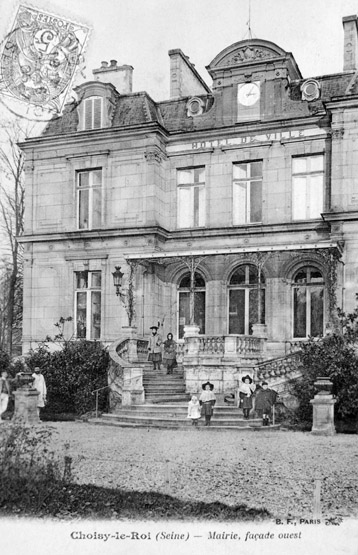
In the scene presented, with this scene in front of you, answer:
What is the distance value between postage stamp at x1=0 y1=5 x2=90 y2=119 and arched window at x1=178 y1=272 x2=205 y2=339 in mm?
10334

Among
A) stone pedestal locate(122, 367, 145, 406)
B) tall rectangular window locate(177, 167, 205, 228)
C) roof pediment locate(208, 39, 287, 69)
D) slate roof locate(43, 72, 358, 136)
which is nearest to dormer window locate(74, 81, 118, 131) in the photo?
slate roof locate(43, 72, 358, 136)

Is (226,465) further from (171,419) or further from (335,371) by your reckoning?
(335,371)

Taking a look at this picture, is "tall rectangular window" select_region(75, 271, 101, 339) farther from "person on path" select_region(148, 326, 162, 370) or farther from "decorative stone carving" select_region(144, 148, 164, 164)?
"decorative stone carving" select_region(144, 148, 164, 164)

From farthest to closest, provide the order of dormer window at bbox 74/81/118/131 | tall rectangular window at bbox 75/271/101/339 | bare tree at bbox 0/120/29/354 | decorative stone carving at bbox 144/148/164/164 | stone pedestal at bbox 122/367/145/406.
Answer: dormer window at bbox 74/81/118/131 → tall rectangular window at bbox 75/271/101/339 → decorative stone carving at bbox 144/148/164/164 → bare tree at bbox 0/120/29/354 → stone pedestal at bbox 122/367/145/406

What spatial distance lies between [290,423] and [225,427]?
177 cm

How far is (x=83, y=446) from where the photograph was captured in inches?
462

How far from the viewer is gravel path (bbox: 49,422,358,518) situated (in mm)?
8844

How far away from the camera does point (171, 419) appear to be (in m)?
15.0

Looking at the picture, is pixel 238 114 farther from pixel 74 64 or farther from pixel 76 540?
pixel 76 540

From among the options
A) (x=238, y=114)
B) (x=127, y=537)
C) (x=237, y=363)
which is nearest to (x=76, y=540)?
(x=127, y=537)

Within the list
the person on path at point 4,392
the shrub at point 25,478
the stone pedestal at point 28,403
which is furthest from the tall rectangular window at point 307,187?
the shrub at point 25,478

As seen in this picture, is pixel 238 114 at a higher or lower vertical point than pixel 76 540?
higher

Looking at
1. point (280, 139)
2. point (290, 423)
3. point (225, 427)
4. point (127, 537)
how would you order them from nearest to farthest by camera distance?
1. point (127, 537)
2. point (225, 427)
3. point (290, 423)
4. point (280, 139)

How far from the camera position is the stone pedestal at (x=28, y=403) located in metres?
14.3
